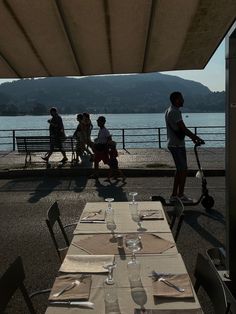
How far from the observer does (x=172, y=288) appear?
288 cm

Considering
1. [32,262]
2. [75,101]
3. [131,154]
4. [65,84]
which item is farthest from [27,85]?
[32,262]

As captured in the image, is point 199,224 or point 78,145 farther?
point 78,145

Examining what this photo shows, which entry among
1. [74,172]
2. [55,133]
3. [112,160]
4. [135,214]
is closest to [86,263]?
[135,214]

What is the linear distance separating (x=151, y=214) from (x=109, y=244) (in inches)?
37.0

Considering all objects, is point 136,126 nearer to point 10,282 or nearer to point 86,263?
point 86,263

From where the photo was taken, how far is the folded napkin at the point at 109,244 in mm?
3630

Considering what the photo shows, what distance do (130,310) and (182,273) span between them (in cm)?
62

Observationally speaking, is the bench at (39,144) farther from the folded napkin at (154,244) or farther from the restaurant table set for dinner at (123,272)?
the folded napkin at (154,244)

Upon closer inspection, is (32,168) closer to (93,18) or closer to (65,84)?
(93,18)

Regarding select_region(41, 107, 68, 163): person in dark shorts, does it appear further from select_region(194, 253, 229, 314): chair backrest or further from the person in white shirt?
select_region(194, 253, 229, 314): chair backrest

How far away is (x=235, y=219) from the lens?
439 centimetres

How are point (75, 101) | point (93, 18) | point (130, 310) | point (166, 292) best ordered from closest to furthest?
point (130, 310), point (166, 292), point (93, 18), point (75, 101)

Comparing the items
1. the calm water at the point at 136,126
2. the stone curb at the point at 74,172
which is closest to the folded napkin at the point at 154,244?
the stone curb at the point at 74,172

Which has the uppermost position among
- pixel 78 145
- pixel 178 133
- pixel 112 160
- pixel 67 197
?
pixel 178 133
